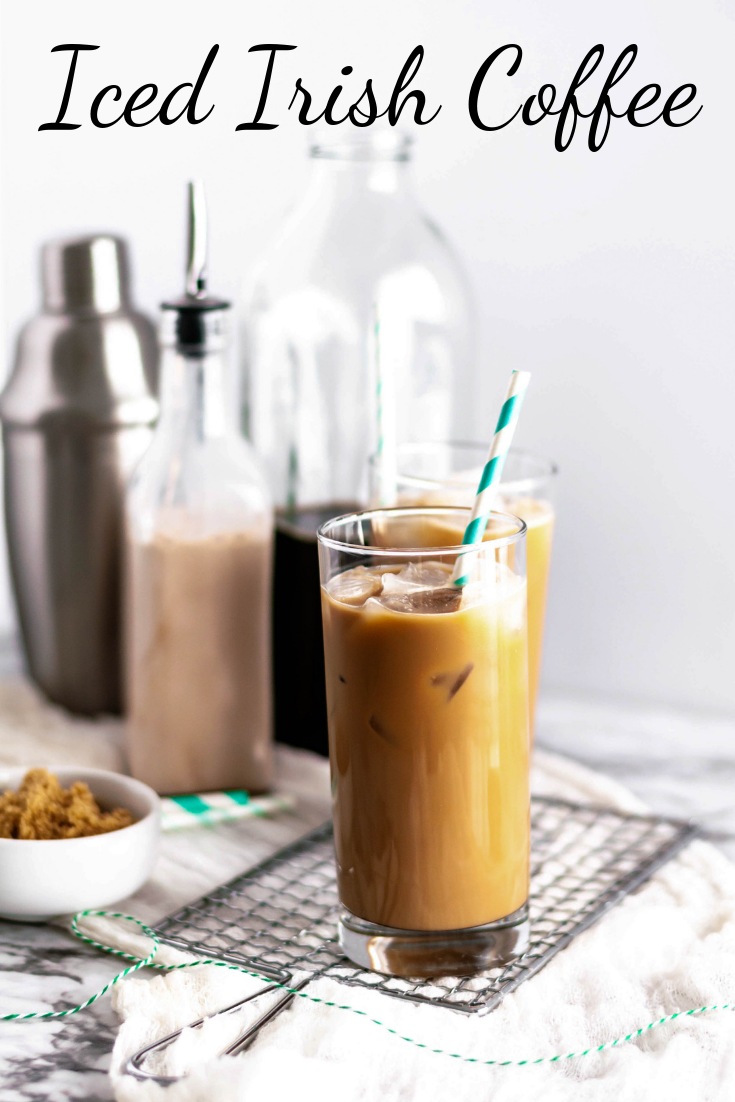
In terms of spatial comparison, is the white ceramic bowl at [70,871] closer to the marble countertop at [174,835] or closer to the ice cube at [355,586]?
the marble countertop at [174,835]

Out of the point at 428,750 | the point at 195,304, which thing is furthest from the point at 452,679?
the point at 195,304

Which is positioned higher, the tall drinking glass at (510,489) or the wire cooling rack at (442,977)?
the tall drinking glass at (510,489)

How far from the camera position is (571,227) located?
49.1 inches

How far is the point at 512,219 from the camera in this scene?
1.27 m

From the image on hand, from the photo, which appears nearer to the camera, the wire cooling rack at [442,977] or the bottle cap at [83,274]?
the wire cooling rack at [442,977]

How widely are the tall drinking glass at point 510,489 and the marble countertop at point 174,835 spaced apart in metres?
0.20

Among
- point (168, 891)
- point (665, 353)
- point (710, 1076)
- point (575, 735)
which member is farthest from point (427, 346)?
point (710, 1076)

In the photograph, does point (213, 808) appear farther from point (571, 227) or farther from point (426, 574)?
point (571, 227)

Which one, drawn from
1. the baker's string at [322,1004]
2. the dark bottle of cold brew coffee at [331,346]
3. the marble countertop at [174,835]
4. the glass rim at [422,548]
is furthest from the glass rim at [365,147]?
the baker's string at [322,1004]

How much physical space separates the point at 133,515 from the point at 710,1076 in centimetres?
66

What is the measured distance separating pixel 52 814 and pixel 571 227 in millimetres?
776

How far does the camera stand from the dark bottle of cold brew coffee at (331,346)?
1.15m

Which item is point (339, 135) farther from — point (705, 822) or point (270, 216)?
point (705, 822)

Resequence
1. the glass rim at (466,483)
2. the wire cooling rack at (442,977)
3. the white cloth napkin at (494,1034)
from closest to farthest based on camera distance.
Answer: the white cloth napkin at (494,1034)
the wire cooling rack at (442,977)
the glass rim at (466,483)
